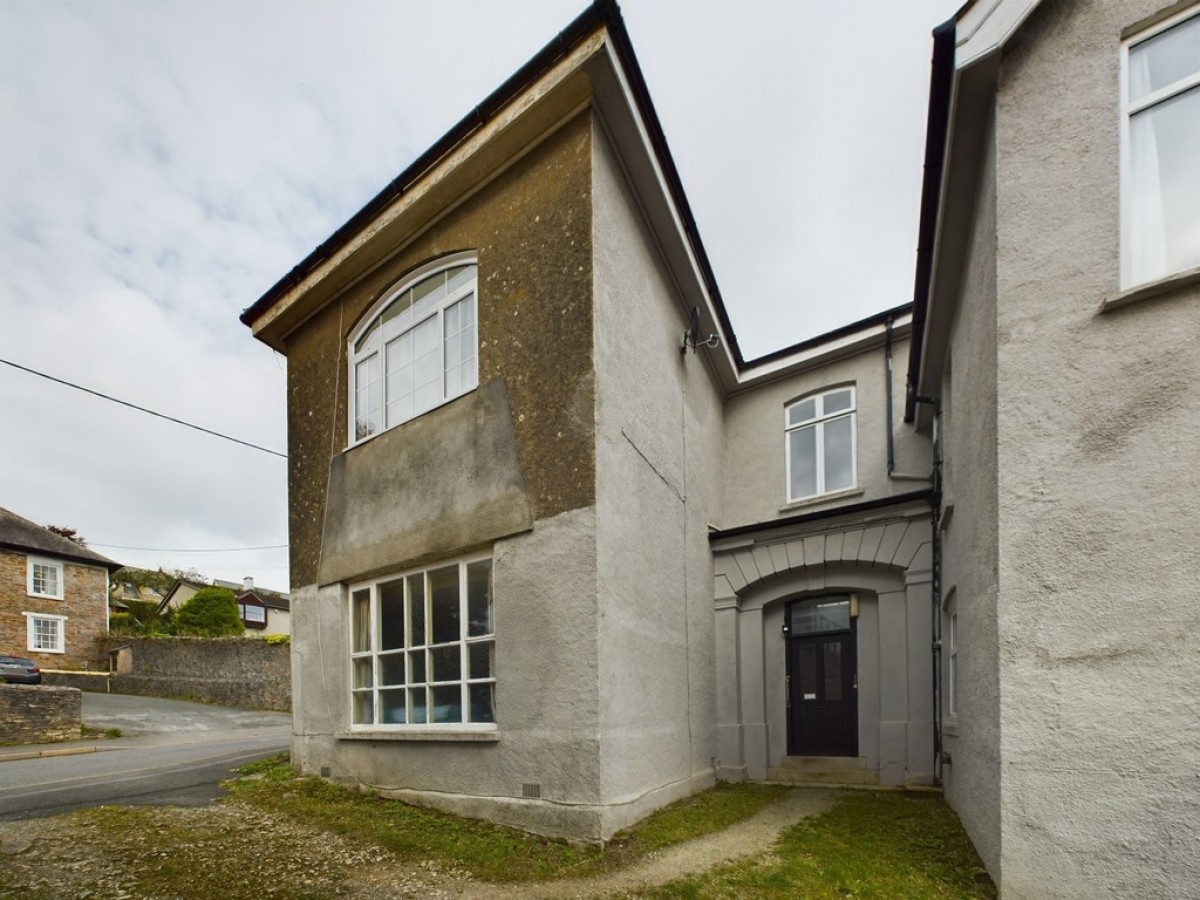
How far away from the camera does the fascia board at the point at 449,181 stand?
6383 millimetres

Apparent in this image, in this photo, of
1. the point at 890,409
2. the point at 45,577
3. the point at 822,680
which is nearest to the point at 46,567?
the point at 45,577

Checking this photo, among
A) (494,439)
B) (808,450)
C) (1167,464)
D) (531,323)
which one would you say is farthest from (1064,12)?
(808,450)

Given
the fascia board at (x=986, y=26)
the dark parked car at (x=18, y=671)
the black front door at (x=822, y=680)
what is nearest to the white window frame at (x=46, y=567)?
the dark parked car at (x=18, y=671)

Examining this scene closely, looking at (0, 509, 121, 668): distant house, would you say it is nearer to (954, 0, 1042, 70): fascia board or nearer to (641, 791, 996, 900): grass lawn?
(641, 791, 996, 900): grass lawn

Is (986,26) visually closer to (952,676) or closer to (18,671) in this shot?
(952,676)

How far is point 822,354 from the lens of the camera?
1101cm

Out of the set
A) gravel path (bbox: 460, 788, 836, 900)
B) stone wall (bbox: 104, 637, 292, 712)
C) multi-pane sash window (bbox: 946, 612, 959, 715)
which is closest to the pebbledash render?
multi-pane sash window (bbox: 946, 612, 959, 715)

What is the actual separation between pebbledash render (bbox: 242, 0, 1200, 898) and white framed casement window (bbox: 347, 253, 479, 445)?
0.06 meters

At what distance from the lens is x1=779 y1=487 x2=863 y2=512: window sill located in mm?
10484

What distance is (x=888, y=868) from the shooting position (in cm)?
518

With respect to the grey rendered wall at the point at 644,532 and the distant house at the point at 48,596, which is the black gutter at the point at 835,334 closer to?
the grey rendered wall at the point at 644,532

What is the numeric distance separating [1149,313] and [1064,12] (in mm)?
2392

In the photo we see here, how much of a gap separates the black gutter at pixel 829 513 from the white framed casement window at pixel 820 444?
1.15 m

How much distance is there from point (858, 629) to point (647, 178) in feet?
23.7
